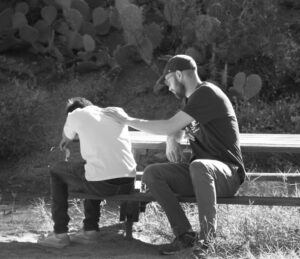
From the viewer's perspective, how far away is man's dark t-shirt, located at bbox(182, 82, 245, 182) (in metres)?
5.24

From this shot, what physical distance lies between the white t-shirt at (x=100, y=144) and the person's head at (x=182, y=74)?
522 millimetres

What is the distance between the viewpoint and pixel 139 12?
9.24m

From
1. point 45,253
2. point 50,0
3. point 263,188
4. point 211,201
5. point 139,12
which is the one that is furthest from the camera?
point 50,0

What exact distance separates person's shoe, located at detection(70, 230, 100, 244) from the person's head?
129cm

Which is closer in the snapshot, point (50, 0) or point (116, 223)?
point (116, 223)

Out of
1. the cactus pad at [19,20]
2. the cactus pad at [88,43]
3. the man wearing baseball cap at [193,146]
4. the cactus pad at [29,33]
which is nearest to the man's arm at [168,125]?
the man wearing baseball cap at [193,146]

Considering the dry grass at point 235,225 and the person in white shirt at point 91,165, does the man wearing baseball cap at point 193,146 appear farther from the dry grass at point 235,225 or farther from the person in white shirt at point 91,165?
the dry grass at point 235,225

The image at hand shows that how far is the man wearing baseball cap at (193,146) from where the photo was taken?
17.1ft

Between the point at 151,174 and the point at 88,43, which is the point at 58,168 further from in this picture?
the point at 88,43

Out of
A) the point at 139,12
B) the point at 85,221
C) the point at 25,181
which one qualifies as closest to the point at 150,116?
the point at 139,12

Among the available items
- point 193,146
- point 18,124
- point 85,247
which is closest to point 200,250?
point 193,146

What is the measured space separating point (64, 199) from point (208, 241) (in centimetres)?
118

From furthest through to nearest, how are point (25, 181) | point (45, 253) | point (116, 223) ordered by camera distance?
1. point (25, 181)
2. point (116, 223)
3. point (45, 253)

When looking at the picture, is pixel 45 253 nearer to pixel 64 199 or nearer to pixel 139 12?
pixel 64 199
